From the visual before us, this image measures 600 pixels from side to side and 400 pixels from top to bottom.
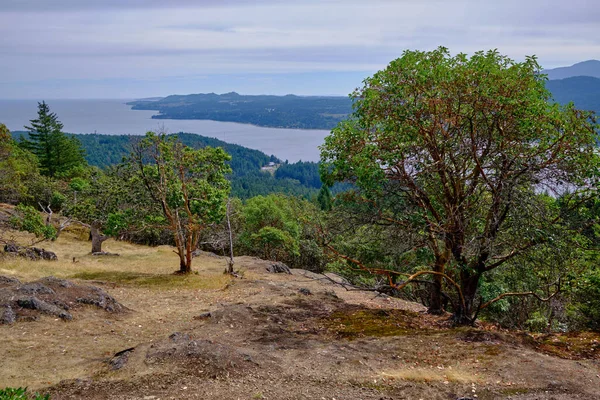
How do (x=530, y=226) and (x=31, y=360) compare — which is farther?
(x=530, y=226)

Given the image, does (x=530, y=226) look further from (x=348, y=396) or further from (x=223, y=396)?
(x=223, y=396)

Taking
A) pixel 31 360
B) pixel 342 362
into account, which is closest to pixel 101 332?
pixel 31 360

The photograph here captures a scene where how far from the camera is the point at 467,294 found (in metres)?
12.8

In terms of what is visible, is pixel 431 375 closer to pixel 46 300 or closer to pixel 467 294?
pixel 467 294

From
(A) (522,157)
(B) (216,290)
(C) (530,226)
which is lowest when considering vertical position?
(B) (216,290)

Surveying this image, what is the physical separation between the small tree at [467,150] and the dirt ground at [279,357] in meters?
1.94

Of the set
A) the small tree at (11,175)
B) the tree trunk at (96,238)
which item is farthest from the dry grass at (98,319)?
the small tree at (11,175)

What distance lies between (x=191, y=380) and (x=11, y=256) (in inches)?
717

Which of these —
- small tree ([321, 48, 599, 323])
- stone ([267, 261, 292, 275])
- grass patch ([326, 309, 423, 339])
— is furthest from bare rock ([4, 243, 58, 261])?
small tree ([321, 48, 599, 323])

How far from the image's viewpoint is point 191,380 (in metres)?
8.42

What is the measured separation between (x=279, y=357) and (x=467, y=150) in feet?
23.2

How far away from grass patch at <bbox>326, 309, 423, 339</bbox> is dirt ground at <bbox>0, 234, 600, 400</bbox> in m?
0.04

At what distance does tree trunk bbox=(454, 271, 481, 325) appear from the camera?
12.4 m

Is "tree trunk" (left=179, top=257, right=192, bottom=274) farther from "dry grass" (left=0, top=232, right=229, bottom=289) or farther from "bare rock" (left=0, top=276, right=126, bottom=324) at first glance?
"bare rock" (left=0, top=276, right=126, bottom=324)
